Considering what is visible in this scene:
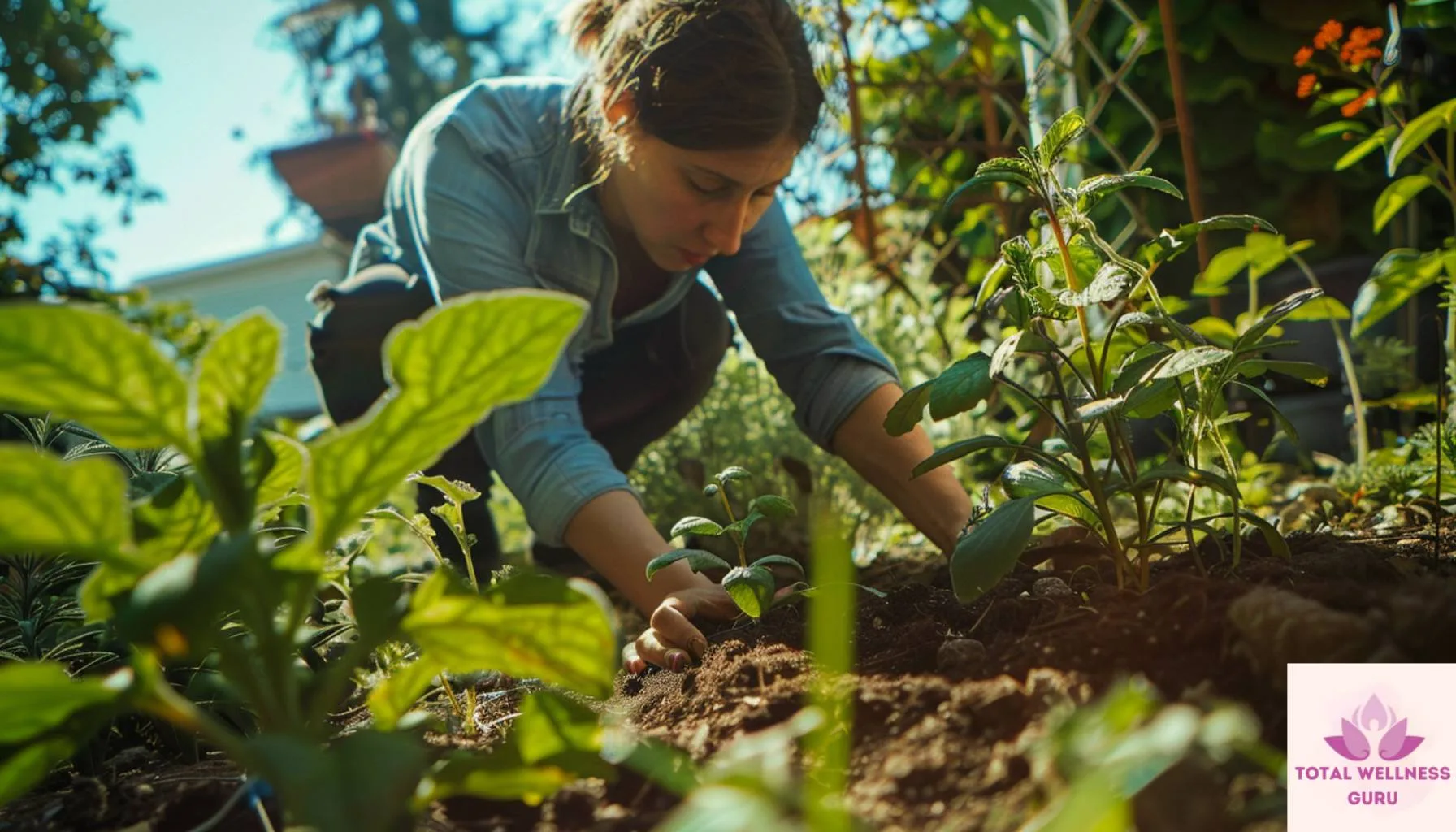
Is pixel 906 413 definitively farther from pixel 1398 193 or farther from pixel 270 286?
pixel 270 286

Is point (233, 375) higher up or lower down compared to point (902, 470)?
higher up

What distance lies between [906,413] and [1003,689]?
42 cm

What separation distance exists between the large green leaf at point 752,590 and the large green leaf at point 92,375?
57cm

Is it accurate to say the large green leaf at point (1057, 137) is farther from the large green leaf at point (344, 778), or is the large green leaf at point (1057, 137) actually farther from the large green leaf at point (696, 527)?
the large green leaf at point (344, 778)

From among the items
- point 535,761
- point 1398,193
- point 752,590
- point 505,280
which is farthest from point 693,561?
point 1398,193

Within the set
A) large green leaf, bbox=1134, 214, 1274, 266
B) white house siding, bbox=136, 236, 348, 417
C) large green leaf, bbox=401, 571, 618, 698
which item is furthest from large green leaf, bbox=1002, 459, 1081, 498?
white house siding, bbox=136, 236, 348, 417

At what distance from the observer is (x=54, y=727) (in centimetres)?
59

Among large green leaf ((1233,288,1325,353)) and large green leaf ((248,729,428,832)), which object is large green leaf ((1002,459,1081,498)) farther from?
large green leaf ((248,729,428,832))

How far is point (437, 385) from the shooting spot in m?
0.61

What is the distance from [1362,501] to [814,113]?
1.07 metres

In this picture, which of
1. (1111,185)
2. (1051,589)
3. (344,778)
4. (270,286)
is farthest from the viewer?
(270,286)

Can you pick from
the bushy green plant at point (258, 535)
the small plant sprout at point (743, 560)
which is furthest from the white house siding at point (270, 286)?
the bushy green plant at point (258, 535)

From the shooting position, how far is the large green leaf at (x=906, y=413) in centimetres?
107

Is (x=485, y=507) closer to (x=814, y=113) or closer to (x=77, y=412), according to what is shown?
(x=814, y=113)
